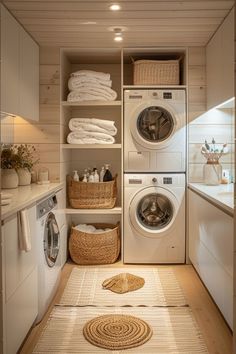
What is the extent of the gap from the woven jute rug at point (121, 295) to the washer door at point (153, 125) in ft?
4.04

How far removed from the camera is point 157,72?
3596mm

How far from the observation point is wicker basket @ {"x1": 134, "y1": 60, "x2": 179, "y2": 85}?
3.59 meters

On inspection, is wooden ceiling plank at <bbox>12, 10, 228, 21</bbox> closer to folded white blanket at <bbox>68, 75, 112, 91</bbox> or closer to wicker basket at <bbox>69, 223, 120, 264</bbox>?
folded white blanket at <bbox>68, 75, 112, 91</bbox>

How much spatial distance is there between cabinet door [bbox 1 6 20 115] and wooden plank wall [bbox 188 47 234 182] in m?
1.69

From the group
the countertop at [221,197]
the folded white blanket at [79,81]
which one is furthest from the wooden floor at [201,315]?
the folded white blanket at [79,81]

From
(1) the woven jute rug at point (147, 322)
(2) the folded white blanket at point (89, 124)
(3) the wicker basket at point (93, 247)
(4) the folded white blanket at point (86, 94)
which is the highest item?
(4) the folded white blanket at point (86, 94)

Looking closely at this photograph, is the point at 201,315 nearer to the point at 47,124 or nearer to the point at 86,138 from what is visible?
the point at 86,138

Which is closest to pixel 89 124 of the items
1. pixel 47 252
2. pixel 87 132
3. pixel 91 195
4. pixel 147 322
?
pixel 87 132

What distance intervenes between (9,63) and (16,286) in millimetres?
1557

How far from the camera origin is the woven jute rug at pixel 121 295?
2.79m

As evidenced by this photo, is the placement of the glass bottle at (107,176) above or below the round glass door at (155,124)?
below

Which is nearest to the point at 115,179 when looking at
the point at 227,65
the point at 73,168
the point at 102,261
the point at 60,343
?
the point at 73,168

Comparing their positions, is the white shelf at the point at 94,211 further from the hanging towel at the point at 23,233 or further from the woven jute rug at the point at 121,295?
the hanging towel at the point at 23,233

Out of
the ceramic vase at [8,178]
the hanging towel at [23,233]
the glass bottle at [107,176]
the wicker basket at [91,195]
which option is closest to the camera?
the hanging towel at [23,233]
